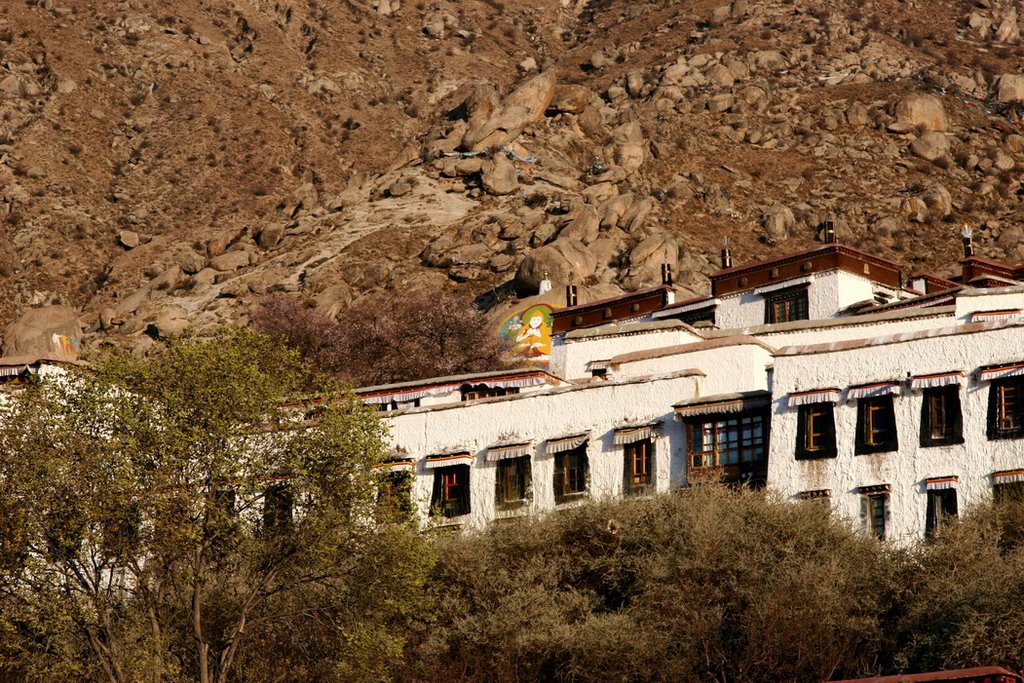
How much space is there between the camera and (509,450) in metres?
46.0

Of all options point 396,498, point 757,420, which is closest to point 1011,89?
point 757,420

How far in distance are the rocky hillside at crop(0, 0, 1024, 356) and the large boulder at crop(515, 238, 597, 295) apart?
14 cm

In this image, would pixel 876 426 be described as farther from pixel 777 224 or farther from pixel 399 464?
pixel 777 224

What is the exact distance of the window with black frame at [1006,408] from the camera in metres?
39.9

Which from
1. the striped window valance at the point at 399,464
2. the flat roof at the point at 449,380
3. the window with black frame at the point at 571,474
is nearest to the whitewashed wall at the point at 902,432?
the window with black frame at the point at 571,474

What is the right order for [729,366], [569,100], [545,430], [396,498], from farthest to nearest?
[569,100], [729,366], [545,430], [396,498]

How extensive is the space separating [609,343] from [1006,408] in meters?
17.7

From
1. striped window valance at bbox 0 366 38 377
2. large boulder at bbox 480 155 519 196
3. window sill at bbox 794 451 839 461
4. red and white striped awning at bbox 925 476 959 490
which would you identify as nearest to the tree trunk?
window sill at bbox 794 451 839 461

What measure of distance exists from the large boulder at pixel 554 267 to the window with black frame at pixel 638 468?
41.5m

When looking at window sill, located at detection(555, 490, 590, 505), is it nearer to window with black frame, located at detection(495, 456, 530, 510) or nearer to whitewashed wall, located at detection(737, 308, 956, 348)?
window with black frame, located at detection(495, 456, 530, 510)

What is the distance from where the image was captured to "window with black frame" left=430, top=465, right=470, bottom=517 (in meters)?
46.1

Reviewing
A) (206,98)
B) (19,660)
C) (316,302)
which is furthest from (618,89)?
(19,660)

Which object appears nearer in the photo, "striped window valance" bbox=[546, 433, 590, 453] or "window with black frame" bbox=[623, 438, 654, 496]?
"window with black frame" bbox=[623, 438, 654, 496]

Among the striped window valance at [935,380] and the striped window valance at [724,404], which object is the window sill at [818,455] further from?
the striped window valance at [935,380]
